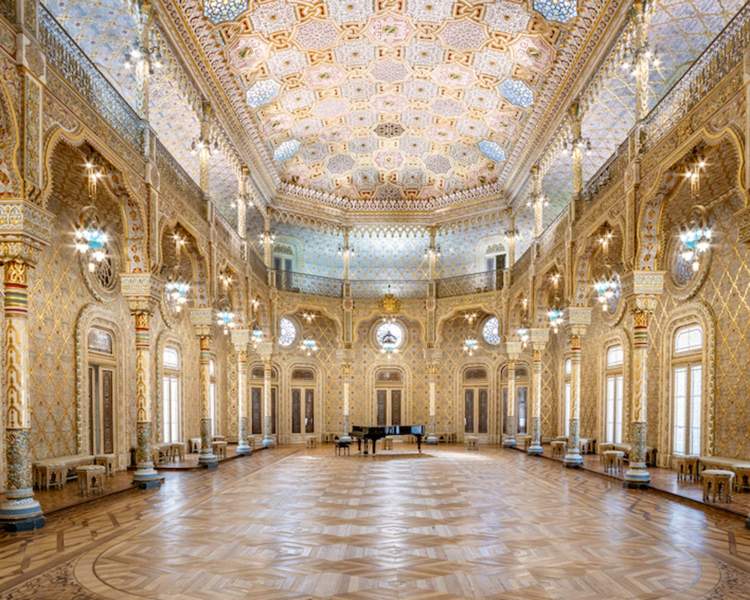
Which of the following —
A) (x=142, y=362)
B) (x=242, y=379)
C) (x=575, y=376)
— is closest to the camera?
(x=142, y=362)

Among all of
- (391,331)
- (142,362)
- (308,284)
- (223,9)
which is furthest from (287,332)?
(223,9)

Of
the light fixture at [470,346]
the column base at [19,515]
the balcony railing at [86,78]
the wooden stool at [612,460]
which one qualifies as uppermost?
the balcony railing at [86,78]

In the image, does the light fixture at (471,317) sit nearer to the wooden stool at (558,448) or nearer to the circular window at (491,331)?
the circular window at (491,331)

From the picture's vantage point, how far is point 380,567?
6621 mm

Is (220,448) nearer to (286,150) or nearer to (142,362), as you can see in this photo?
(142,362)

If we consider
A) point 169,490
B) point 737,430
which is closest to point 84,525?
point 169,490

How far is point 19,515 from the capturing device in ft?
26.2

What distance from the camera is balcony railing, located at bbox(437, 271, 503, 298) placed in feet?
81.9

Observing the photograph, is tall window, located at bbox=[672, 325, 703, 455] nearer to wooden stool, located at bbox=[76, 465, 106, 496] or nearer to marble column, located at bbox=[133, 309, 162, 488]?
marble column, located at bbox=[133, 309, 162, 488]

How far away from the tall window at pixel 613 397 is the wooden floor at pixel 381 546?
6.45m

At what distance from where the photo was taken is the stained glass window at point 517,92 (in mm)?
17359

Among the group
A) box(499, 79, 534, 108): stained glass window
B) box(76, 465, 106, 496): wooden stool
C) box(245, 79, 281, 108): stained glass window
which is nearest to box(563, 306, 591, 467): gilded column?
box(499, 79, 534, 108): stained glass window

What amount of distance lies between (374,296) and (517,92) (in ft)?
37.6

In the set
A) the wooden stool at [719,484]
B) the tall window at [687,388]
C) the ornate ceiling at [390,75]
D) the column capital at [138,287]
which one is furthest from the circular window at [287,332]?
the wooden stool at [719,484]
